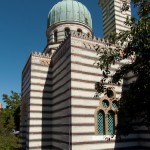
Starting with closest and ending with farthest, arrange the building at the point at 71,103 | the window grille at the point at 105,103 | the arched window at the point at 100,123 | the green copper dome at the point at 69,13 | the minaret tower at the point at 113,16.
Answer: the building at the point at 71,103, the arched window at the point at 100,123, the window grille at the point at 105,103, the minaret tower at the point at 113,16, the green copper dome at the point at 69,13

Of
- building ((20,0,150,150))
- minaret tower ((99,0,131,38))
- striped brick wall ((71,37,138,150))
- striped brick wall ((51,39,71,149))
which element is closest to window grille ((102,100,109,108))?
building ((20,0,150,150))

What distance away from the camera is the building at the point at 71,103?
1596 cm

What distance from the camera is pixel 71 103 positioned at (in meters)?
15.8

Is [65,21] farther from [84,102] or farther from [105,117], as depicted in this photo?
[105,117]

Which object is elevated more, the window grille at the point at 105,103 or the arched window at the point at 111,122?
the window grille at the point at 105,103

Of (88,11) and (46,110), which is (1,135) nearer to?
(46,110)

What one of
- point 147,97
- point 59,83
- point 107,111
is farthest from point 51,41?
point 147,97

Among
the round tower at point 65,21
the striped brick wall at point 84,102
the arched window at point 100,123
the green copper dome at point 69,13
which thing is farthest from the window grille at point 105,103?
the green copper dome at point 69,13

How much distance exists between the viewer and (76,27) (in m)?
26.1

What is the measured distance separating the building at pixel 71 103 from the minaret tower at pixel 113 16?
24cm

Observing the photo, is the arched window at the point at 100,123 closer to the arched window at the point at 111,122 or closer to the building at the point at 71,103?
the building at the point at 71,103

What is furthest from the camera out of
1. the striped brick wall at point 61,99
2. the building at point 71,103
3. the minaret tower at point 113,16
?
the minaret tower at point 113,16

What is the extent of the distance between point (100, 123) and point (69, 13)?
1481 cm

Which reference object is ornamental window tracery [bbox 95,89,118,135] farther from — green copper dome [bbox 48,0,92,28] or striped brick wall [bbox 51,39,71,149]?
green copper dome [bbox 48,0,92,28]
